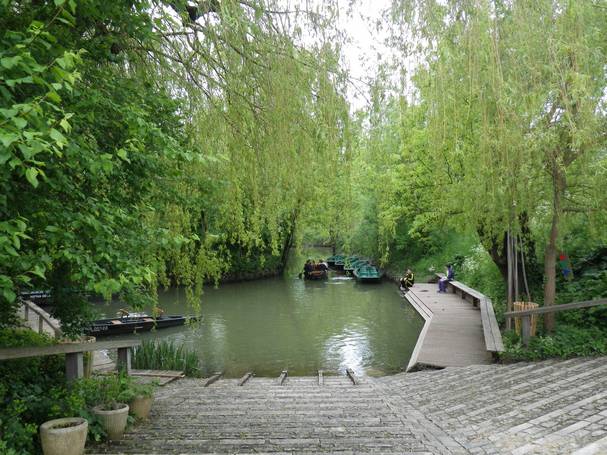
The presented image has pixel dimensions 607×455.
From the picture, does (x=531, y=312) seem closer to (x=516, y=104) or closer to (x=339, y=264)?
(x=516, y=104)

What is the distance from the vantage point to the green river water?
13156mm

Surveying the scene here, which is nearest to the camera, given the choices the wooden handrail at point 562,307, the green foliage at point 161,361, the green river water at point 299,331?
the wooden handrail at point 562,307

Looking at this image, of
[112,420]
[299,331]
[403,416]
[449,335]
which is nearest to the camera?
[112,420]

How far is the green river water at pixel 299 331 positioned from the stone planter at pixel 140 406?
5.58 feet

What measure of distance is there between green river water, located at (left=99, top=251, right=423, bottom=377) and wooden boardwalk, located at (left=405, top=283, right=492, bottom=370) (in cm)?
84

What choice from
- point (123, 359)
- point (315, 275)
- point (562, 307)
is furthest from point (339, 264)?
point (123, 359)

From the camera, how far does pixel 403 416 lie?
642 centimetres

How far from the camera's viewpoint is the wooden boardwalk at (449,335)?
418 inches

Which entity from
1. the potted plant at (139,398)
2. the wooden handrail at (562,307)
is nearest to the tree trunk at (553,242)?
the wooden handrail at (562,307)

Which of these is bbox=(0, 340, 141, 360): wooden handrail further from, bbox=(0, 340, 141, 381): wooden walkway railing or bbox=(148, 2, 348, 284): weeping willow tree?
bbox=(148, 2, 348, 284): weeping willow tree

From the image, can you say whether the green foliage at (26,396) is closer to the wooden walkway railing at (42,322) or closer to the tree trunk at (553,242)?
the wooden walkway railing at (42,322)

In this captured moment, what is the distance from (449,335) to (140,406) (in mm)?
9305

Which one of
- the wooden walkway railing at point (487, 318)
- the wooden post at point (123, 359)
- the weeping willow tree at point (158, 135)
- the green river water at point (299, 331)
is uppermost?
the weeping willow tree at point (158, 135)

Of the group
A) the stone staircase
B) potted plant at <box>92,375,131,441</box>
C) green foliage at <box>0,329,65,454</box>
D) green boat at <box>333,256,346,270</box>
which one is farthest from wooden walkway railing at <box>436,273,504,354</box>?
green boat at <box>333,256,346,270</box>
